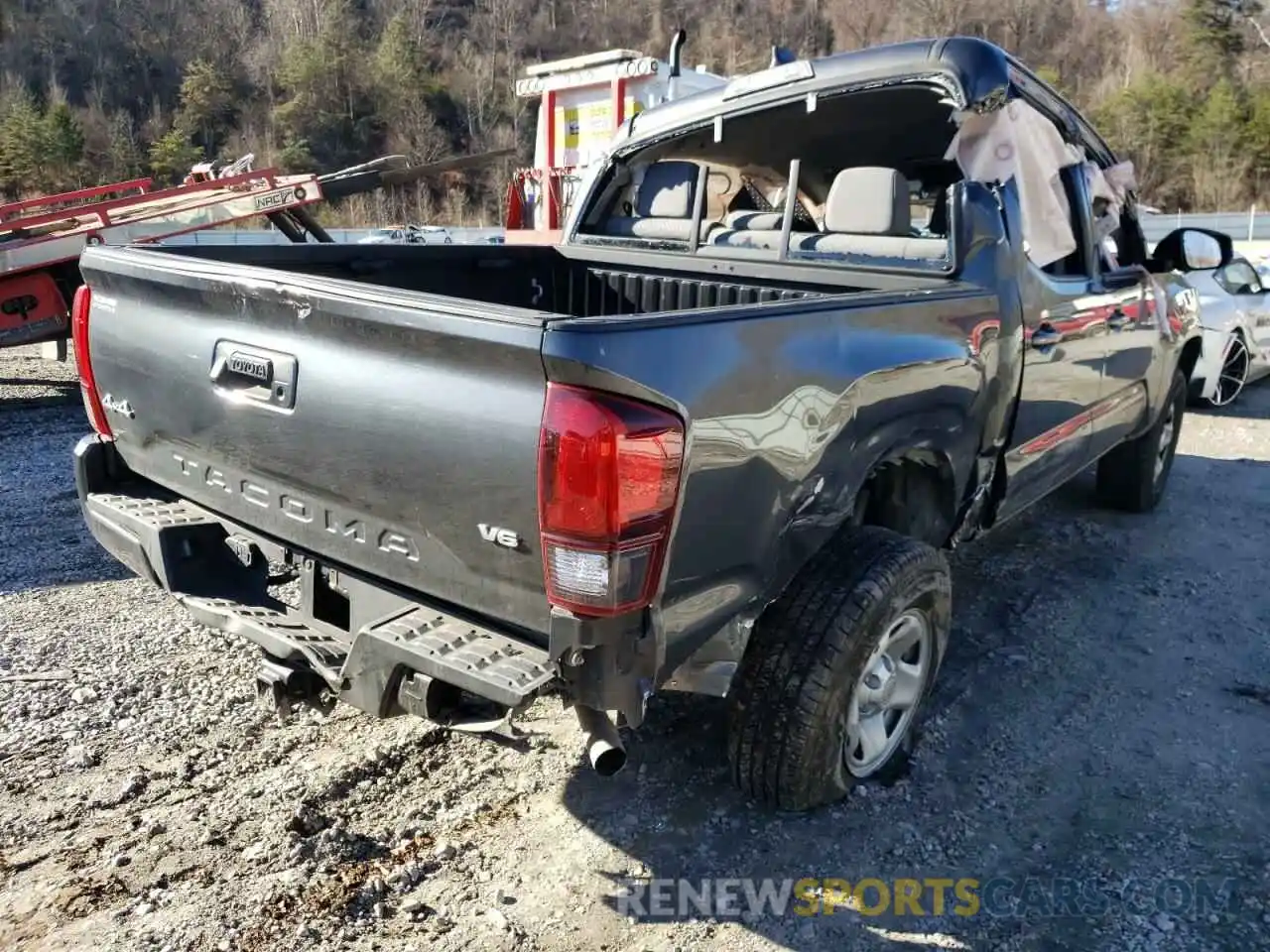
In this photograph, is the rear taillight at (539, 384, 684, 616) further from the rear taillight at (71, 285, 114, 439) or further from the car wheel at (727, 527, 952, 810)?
the rear taillight at (71, 285, 114, 439)

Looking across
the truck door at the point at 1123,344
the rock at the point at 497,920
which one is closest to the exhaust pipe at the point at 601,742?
the rock at the point at 497,920

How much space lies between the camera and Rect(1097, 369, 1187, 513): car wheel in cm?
565

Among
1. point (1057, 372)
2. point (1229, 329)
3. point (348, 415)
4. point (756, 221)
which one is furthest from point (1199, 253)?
point (348, 415)

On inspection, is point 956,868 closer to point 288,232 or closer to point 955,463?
point 955,463

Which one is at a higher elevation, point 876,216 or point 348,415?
point 876,216

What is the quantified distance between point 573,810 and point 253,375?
1.53m

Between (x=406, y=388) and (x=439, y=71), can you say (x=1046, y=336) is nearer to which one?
(x=406, y=388)

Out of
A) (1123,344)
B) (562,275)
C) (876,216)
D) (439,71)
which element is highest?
(439,71)

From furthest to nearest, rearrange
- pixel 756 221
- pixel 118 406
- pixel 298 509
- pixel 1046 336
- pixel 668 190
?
pixel 668 190, pixel 756 221, pixel 1046 336, pixel 118 406, pixel 298 509

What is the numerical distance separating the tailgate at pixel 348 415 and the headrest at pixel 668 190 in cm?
226

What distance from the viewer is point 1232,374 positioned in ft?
29.2

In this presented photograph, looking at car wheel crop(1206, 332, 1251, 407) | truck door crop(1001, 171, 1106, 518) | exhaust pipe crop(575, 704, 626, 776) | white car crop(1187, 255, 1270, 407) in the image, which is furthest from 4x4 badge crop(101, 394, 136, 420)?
car wheel crop(1206, 332, 1251, 407)

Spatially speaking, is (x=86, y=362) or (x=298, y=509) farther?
(x=86, y=362)

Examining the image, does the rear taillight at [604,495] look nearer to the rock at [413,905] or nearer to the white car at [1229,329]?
the rock at [413,905]
